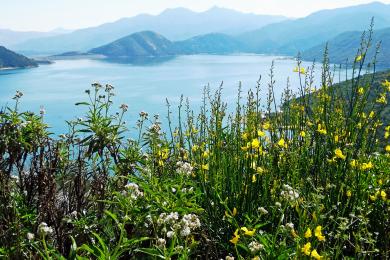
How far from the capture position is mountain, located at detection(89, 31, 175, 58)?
168 meters

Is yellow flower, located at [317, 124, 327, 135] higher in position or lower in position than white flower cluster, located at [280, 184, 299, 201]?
higher

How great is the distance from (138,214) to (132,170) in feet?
3.73

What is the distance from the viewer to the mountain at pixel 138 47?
168 meters

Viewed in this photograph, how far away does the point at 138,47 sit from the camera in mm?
175375

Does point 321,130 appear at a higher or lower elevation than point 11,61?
higher

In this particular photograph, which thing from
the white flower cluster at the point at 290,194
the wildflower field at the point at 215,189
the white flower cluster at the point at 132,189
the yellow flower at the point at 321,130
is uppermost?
the yellow flower at the point at 321,130

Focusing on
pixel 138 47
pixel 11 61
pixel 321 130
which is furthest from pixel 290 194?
pixel 138 47

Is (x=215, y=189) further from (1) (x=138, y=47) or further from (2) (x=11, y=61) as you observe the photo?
(1) (x=138, y=47)

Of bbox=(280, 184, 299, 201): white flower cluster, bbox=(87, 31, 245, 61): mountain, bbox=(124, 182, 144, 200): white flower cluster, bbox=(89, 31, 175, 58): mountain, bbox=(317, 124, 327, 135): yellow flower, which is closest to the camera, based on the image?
bbox=(280, 184, 299, 201): white flower cluster

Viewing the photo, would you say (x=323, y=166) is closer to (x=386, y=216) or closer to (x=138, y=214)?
(x=386, y=216)

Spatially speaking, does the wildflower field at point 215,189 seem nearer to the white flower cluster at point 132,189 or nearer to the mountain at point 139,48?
the white flower cluster at point 132,189

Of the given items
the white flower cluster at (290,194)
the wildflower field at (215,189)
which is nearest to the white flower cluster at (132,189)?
the wildflower field at (215,189)

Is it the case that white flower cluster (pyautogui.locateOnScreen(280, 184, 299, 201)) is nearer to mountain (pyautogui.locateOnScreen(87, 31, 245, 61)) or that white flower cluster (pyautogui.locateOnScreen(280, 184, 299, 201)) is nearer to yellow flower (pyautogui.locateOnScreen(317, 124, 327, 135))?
yellow flower (pyautogui.locateOnScreen(317, 124, 327, 135))

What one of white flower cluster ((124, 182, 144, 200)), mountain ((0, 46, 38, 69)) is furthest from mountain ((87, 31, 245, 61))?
white flower cluster ((124, 182, 144, 200))
